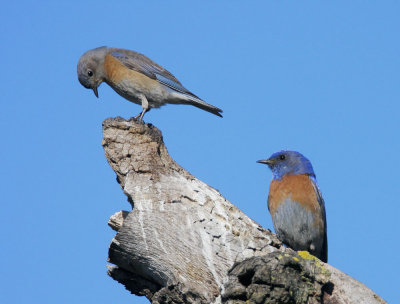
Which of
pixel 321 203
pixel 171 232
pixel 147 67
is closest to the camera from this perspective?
pixel 171 232

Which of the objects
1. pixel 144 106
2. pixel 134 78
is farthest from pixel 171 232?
pixel 134 78

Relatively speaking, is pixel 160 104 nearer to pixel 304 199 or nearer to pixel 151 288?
pixel 304 199

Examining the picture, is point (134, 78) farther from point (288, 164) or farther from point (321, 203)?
point (321, 203)

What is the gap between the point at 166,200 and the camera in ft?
22.3

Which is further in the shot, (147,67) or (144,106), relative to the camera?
(147,67)

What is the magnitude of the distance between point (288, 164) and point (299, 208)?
0.82 metres

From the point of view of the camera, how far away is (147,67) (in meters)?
11.1

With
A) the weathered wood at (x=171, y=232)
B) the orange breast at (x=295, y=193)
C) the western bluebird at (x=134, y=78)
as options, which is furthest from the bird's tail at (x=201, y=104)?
the weathered wood at (x=171, y=232)

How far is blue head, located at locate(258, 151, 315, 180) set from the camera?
348 inches

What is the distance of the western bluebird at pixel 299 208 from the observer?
8.41m

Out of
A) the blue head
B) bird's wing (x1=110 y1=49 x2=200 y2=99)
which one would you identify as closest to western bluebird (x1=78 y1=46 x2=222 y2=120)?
bird's wing (x1=110 y1=49 x2=200 y2=99)

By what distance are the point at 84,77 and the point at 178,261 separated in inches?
237

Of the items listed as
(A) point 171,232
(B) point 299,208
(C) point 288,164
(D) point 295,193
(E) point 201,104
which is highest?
(E) point 201,104

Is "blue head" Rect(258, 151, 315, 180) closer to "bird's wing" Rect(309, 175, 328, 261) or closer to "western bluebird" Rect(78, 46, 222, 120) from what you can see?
"bird's wing" Rect(309, 175, 328, 261)
